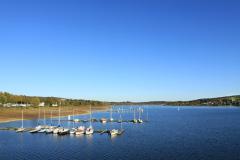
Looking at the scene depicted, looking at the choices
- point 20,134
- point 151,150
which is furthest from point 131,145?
point 20,134

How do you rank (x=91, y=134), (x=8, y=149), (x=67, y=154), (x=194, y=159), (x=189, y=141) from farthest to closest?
(x=91, y=134), (x=189, y=141), (x=8, y=149), (x=67, y=154), (x=194, y=159)

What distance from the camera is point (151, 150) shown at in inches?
3081

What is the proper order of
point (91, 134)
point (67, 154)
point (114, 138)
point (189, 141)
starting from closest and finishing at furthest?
1. point (67, 154)
2. point (189, 141)
3. point (114, 138)
4. point (91, 134)

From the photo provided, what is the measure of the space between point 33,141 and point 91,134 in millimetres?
21818

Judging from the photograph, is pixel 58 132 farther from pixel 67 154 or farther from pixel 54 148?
pixel 67 154

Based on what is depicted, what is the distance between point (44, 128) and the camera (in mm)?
120562

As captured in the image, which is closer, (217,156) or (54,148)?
(217,156)

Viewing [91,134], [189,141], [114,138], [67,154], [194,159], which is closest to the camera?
[194,159]

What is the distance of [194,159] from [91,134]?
1963 inches

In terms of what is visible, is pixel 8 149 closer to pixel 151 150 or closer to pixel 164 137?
pixel 151 150

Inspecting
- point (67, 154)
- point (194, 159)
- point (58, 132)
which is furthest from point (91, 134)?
point (194, 159)

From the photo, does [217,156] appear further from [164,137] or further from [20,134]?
[20,134]

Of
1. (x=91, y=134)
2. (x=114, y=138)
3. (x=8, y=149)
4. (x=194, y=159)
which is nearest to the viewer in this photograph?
(x=194, y=159)

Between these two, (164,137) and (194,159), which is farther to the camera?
(164,137)
